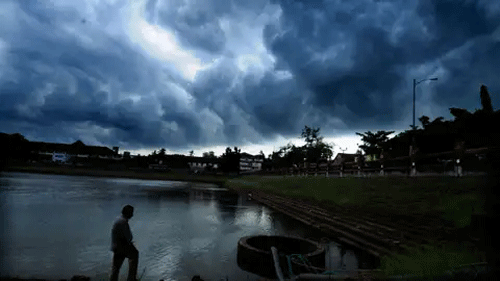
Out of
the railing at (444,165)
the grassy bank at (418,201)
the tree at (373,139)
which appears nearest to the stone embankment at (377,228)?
the grassy bank at (418,201)

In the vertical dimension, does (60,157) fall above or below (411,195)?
above

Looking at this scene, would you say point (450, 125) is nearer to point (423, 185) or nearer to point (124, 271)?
point (423, 185)

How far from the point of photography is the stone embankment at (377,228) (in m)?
8.12

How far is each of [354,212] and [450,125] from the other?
30209mm

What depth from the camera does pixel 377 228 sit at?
10.7 meters

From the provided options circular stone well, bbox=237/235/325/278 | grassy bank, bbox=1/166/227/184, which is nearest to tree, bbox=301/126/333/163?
grassy bank, bbox=1/166/227/184

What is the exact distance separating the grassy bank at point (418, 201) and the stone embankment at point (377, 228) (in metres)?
0.26

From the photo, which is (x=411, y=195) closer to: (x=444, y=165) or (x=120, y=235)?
(x=444, y=165)

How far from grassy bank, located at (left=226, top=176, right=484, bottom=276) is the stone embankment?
262 millimetres

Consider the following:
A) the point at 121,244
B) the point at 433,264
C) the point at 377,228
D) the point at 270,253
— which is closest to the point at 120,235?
the point at 121,244

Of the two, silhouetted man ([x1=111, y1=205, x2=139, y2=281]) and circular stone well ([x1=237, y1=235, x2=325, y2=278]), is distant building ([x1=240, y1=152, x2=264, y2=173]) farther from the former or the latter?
silhouetted man ([x1=111, y1=205, x2=139, y2=281])

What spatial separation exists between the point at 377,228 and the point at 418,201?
1689 mm

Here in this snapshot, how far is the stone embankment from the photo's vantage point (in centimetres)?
812

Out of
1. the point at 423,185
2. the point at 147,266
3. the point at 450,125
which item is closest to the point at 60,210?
the point at 147,266
